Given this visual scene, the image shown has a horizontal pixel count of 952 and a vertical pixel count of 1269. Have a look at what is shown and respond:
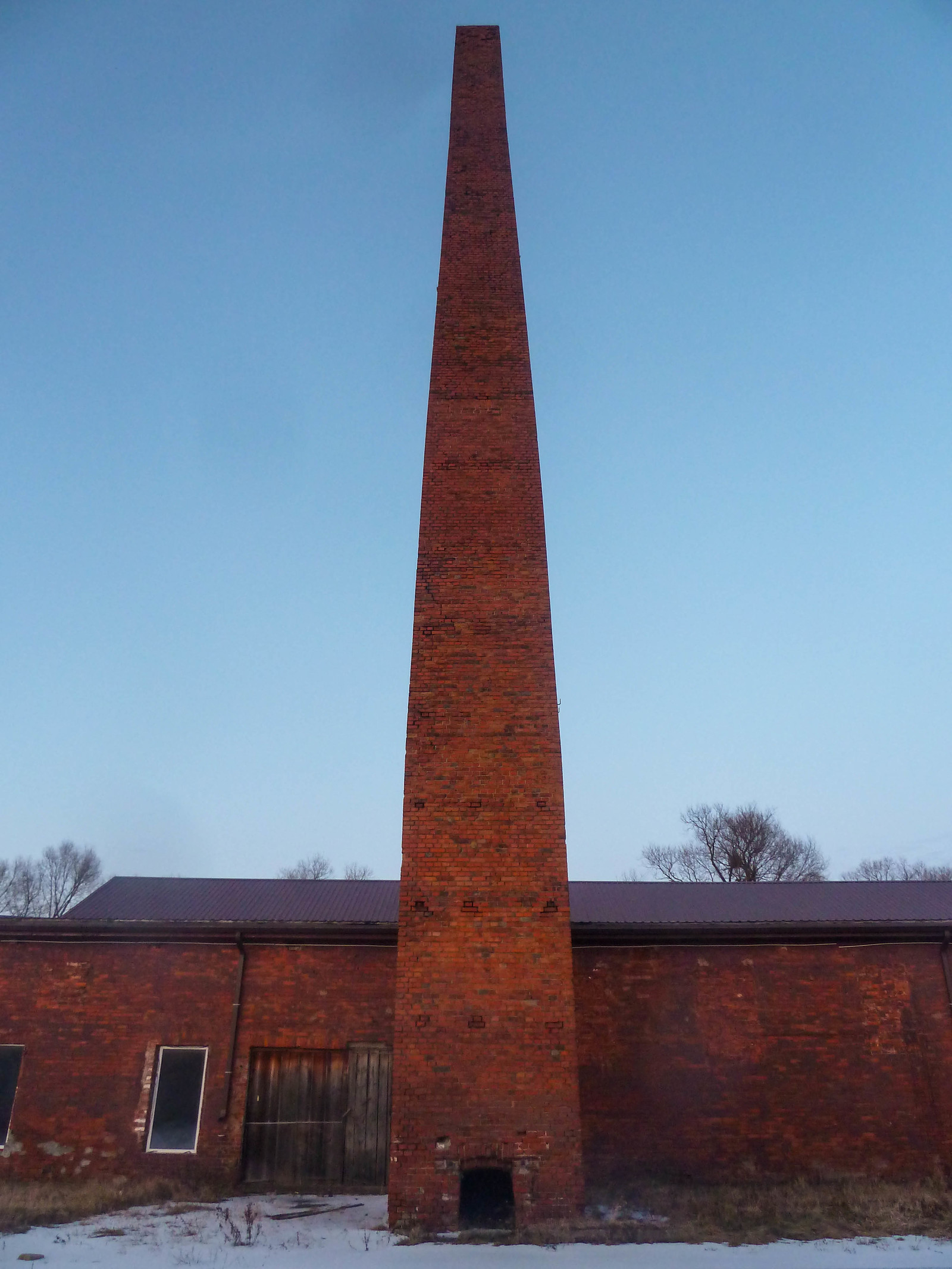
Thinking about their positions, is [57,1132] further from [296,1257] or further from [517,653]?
[517,653]

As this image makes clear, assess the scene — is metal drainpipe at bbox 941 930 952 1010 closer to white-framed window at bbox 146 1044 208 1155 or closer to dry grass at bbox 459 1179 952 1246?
dry grass at bbox 459 1179 952 1246

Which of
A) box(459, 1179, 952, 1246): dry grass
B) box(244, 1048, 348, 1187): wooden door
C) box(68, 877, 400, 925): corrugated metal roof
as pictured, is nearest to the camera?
box(459, 1179, 952, 1246): dry grass

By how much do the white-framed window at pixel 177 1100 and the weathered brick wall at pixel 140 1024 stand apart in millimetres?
113

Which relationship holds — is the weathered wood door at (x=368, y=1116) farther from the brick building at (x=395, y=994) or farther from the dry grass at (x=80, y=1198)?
the dry grass at (x=80, y=1198)

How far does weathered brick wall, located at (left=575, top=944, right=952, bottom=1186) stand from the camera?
10422 mm

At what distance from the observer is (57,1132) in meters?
10.7

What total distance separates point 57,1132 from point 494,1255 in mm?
7334

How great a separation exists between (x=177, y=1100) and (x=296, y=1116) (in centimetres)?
164

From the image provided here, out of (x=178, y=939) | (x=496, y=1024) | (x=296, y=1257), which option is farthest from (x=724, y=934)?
(x=178, y=939)

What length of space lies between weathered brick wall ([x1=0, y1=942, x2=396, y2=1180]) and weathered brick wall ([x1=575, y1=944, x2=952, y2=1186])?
3210 mm

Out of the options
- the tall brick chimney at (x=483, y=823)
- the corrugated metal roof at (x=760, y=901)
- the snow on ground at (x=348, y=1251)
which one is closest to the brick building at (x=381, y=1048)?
the corrugated metal roof at (x=760, y=901)

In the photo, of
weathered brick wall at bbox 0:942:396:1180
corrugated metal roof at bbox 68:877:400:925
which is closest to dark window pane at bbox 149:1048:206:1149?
weathered brick wall at bbox 0:942:396:1180

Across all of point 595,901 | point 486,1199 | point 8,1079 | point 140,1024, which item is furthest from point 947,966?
point 8,1079

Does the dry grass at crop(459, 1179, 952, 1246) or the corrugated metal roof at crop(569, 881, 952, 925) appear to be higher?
the corrugated metal roof at crop(569, 881, 952, 925)
